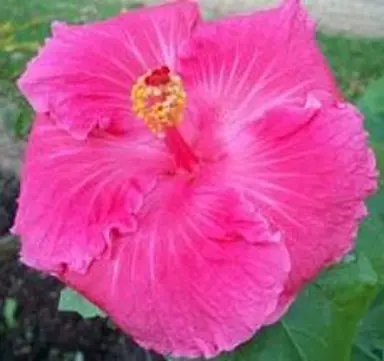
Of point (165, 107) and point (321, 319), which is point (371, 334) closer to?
point (321, 319)

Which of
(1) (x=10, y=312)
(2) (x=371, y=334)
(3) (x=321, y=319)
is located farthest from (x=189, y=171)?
(1) (x=10, y=312)

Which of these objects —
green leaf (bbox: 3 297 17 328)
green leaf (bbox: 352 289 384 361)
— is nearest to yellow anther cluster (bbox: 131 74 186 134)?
green leaf (bbox: 352 289 384 361)

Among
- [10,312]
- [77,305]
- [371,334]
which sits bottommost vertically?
[10,312]

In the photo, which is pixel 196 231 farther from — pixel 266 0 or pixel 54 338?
pixel 266 0

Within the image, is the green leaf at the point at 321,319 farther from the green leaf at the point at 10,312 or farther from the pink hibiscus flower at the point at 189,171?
the green leaf at the point at 10,312

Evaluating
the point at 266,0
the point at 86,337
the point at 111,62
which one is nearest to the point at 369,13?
the point at 266,0
